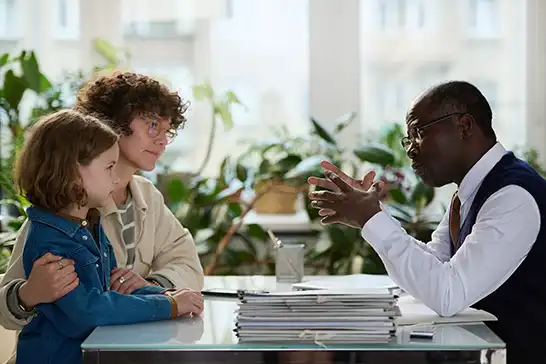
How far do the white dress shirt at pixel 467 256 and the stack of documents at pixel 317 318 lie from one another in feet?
0.58

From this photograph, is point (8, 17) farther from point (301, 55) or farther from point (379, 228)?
point (379, 228)

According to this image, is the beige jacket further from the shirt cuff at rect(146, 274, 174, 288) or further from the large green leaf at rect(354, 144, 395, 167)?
the large green leaf at rect(354, 144, 395, 167)

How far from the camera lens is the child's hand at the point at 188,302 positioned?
1.97 meters

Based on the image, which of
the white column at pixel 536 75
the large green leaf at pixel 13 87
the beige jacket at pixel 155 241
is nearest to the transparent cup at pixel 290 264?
the beige jacket at pixel 155 241

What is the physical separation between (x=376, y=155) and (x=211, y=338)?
2085 mm

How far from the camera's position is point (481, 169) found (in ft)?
6.98

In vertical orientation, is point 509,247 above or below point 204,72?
below

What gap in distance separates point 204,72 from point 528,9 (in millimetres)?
1487

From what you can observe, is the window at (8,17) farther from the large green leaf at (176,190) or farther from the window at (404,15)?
the window at (404,15)

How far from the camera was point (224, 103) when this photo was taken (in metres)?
3.97

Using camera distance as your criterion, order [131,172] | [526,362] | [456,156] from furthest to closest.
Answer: [131,172] < [456,156] < [526,362]

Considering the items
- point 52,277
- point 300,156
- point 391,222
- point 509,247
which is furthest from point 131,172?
point 300,156

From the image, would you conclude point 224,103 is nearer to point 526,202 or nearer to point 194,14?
point 194,14

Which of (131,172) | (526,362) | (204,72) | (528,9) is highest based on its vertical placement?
(528,9)
